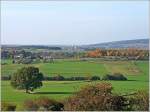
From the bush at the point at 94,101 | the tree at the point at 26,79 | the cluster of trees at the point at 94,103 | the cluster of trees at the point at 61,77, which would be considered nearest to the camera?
the cluster of trees at the point at 94,103

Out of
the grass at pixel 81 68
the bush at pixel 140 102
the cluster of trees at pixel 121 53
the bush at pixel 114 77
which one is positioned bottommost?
the bush at pixel 140 102

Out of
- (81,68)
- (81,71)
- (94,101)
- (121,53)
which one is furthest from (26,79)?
(121,53)

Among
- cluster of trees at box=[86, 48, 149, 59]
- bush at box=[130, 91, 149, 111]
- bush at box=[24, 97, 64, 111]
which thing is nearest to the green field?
cluster of trees at box=[86, 48, 149, 59]

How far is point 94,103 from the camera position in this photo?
325 inches

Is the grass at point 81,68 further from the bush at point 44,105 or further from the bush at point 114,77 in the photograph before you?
the bush at point 44,105

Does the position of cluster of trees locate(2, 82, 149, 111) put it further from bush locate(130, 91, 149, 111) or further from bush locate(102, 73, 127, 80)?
bush locate(102, 73, 127, 80)

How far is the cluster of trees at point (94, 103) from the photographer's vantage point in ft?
25.8

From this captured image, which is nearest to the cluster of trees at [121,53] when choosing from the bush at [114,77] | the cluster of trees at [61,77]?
the cluster of trees at [61,77]

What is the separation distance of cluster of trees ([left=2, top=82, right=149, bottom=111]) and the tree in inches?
134

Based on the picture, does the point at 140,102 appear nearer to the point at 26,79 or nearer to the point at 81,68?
the point at 26,79

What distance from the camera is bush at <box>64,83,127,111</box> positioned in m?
8.06

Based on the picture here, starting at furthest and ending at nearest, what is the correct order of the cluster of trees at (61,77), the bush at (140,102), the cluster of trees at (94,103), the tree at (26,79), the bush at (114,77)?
the bush at (114,77), the cluster of trees at (61,77), the tree at (26,79), the bush at (140,102), the cluster of trees at (94,103)

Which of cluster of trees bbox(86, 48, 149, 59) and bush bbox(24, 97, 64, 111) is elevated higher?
cluster of trees bbox(86, 48, 149, 59)

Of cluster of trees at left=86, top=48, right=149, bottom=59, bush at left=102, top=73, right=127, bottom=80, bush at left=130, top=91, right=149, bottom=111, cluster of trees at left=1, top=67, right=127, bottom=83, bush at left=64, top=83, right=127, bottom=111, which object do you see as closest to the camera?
bush at left=64, top=83, right=127, bottom=111
